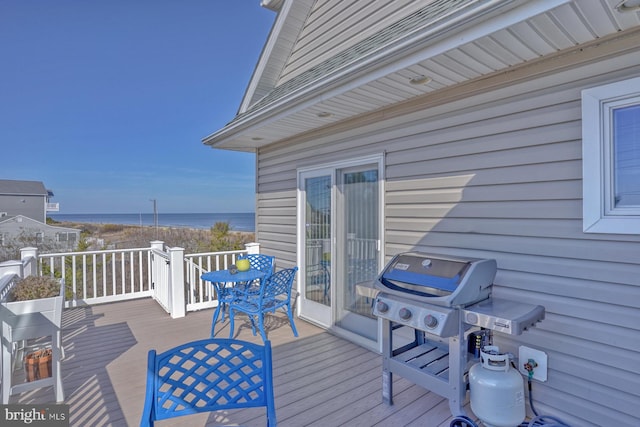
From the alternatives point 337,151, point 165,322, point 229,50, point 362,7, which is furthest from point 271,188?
point 229,50

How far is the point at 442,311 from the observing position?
1859 mm

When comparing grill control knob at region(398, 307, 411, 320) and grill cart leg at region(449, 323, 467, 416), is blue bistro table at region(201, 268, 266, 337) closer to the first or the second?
grill control knob at region(398, 307, 411, 320)

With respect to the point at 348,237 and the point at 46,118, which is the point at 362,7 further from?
the point at 46,118

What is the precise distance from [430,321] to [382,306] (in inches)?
15.0

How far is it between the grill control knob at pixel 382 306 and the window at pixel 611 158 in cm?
132

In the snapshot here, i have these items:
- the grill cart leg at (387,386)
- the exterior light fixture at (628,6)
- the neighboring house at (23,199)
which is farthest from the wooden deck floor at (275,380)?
the neighboring house at (23,199)

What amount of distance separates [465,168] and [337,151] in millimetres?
1569

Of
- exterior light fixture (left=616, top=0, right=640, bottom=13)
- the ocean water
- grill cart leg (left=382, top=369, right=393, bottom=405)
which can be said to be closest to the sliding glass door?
grill cart leg (left=382, top=369, right=393, bottom=405)

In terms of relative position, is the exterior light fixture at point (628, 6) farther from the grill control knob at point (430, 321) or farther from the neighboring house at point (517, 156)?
the grill control knob at point (430, 321)

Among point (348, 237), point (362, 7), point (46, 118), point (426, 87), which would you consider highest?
point (46, 118)

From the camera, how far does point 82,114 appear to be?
17828 mm

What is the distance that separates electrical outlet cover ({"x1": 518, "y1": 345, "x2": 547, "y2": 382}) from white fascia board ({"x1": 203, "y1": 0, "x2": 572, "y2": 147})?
2050 millimetres

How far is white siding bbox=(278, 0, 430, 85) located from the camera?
3.11 m

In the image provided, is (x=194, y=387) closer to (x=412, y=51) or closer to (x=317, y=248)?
(x=412, y=51)
